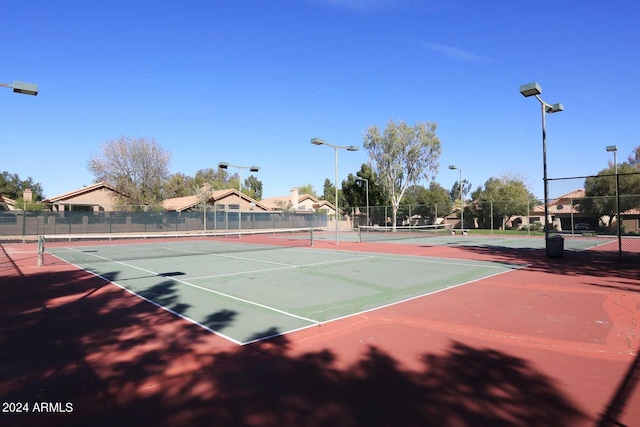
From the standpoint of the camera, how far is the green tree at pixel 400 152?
48.8 metres

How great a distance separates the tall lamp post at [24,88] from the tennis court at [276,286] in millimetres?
5888

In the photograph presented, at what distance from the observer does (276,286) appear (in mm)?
9805

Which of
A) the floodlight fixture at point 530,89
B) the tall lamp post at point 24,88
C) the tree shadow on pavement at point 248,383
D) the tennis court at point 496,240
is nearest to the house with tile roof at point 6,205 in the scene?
the tall lamp post at point 24,88

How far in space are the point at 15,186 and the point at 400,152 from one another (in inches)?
3326

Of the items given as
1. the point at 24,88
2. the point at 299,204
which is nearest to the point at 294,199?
the point at 299,204

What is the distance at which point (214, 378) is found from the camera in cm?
426

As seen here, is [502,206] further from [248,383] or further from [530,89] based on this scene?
Result: [248,383]

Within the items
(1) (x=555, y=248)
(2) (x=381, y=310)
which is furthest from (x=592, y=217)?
(2) (x=381, y=310)

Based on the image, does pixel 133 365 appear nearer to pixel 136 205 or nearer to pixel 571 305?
pixel 571 305

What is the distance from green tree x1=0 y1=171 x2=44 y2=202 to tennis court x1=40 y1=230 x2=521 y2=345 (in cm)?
7401

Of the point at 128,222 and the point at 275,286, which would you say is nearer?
the point at 275,286

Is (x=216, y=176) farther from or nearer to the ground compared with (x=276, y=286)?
farther from the ground

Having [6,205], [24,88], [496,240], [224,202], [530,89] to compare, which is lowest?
[496,240]

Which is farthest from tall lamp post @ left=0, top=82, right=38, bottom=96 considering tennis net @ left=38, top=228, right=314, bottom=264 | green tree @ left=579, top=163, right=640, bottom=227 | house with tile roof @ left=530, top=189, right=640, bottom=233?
house with tile roof @ left=530, top=189, right=640, bottom=233
